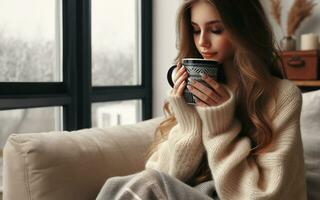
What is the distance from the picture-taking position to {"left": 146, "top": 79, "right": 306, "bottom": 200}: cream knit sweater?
0.89 metres

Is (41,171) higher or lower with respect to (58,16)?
lower

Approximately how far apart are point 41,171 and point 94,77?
124 cm

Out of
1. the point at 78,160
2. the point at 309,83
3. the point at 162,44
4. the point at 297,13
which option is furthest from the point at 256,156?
the point at 162,44

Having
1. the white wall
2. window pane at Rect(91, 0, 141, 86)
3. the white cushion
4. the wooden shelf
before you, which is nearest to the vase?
the wooden shelf

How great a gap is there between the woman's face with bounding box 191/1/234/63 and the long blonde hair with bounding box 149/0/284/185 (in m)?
0.02

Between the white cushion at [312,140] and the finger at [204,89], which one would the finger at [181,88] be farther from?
the white cushion at [312,140]

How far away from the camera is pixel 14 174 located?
3.31 ft

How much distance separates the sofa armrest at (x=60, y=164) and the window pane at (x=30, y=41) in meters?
0.74

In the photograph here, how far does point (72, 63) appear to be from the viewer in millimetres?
1958

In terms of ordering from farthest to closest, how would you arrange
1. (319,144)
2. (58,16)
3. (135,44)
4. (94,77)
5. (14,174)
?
(135,44) → (94,77) → (58,16) → (319,144) → (14,174)

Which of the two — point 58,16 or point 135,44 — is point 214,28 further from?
point 135,44

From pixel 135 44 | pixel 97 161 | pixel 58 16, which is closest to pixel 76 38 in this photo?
pixel 58 16

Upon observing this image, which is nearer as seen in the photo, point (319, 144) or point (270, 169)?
point (270, 169)

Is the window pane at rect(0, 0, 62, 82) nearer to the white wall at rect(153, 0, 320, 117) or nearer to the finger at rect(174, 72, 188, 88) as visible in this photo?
the white wall at rect(153, 0, 320, 117)
